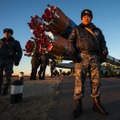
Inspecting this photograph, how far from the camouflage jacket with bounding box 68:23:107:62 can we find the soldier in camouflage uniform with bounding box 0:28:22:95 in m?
3.25

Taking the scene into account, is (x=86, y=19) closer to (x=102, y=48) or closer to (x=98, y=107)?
(x=102, y=48)

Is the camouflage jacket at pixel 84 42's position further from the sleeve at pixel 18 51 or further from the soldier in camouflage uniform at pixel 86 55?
the sleeve at pixel 18 51

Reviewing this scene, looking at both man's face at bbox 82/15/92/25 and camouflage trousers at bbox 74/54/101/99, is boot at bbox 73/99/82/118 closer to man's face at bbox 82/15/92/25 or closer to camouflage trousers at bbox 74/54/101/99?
camouflage trousers at bbox 74/54/101/99

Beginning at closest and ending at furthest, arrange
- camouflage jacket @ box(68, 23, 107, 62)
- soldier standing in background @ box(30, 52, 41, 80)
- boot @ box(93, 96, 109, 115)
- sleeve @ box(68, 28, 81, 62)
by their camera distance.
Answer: boot @ box(93, 96, 109, 115), sleeve @ box(68, 28, 81, 62), camouflage jacket @ box(68, 23, 107, 62), soldier standing in background @ box(30, 52, 41, 80)

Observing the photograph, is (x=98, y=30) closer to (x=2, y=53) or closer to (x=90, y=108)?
(x=90, y=108)

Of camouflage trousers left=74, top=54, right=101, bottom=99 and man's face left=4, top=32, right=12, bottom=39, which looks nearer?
camouflage trousers left=74, top=54, right=101, bottom=99

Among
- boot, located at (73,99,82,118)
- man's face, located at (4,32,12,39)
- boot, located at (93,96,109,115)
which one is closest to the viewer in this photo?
boot, located at (73,99,82,118)

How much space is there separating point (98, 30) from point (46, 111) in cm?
198

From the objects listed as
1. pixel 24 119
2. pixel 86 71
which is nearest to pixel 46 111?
pixel 24 119

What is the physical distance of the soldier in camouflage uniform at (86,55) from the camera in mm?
4922

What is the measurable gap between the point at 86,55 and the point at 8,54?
3.69 meters

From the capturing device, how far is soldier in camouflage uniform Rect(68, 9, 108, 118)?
4.92 meters

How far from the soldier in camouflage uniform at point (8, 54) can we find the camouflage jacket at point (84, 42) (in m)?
3.25

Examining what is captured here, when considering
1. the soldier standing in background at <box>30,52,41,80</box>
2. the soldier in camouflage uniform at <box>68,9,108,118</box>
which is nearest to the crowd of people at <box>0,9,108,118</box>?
the soldier in camouflage uniform at <box>68,9,108,118</box>
